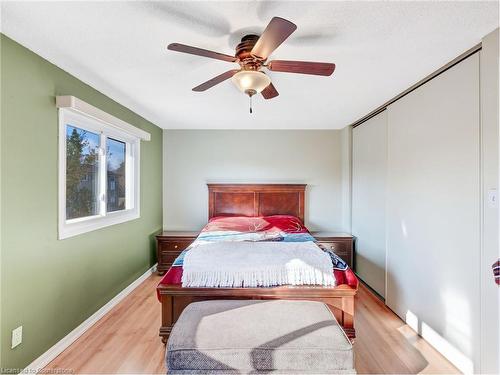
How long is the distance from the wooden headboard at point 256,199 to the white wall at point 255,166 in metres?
0.14

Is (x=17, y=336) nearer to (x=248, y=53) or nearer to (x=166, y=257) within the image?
(x=166, y=257)

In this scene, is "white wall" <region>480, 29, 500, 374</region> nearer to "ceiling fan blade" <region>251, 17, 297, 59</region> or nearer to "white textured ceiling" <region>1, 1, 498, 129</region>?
"white textured ceiling" <region>1, 1, 498, 129</region>

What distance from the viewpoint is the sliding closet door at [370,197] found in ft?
9.72

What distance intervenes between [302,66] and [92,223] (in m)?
2.32

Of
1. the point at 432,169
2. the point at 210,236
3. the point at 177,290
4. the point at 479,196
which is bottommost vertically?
the point at 177,290

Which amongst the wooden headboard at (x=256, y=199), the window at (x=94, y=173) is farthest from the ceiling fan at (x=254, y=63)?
the wooden headboard at (x=256, y=199)

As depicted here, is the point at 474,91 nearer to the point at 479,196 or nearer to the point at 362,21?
the point at 479,196

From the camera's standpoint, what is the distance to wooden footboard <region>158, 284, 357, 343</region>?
2.10 metres

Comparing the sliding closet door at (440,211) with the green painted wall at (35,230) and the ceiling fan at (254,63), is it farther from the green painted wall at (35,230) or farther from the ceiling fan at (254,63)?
the green painted wall at (35,230)

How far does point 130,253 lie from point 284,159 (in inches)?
102

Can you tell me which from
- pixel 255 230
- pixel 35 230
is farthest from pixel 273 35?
pixel 255 230

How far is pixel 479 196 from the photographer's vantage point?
1.69 m

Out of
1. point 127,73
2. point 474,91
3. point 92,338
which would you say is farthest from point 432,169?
point 92,338

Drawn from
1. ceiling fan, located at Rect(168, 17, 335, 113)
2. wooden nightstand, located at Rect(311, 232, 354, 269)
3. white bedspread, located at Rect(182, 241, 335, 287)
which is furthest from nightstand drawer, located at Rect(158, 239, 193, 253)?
ceiling fan, located at Rect(168, 17, 335, 113)
